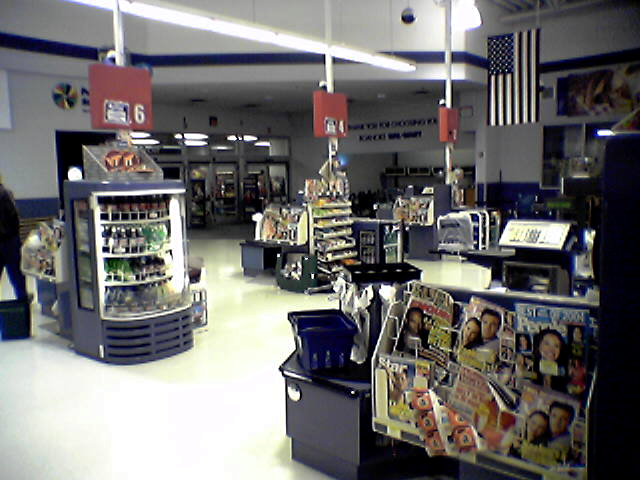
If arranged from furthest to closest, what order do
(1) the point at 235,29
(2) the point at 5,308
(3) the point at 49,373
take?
(1) the point at 235,29
(2) the point at 5,308
(3) the point at 49,373

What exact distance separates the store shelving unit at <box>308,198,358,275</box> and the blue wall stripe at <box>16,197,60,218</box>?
22.9 feet

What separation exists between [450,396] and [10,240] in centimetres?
643

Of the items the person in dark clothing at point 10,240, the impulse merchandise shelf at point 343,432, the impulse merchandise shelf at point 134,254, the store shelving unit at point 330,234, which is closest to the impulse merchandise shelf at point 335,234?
the store shelving unit at point 330,234

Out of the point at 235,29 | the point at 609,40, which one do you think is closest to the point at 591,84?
the point at 609,40

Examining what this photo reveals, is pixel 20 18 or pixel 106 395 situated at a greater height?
pixel 20 18

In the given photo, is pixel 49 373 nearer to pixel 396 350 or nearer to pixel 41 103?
pixel 396 350

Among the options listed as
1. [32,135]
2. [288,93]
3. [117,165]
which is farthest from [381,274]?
[288,93]

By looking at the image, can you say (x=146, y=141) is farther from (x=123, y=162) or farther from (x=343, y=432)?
(x=343, y=432)

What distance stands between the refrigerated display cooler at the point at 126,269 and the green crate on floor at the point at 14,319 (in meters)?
1.02

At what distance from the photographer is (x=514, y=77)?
1220cm

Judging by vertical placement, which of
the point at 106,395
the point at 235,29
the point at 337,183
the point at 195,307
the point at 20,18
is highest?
the point at 20,18

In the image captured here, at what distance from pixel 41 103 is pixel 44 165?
1.39 m

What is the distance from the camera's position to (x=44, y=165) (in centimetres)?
1260

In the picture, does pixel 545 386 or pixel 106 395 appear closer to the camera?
pixel 545 386
